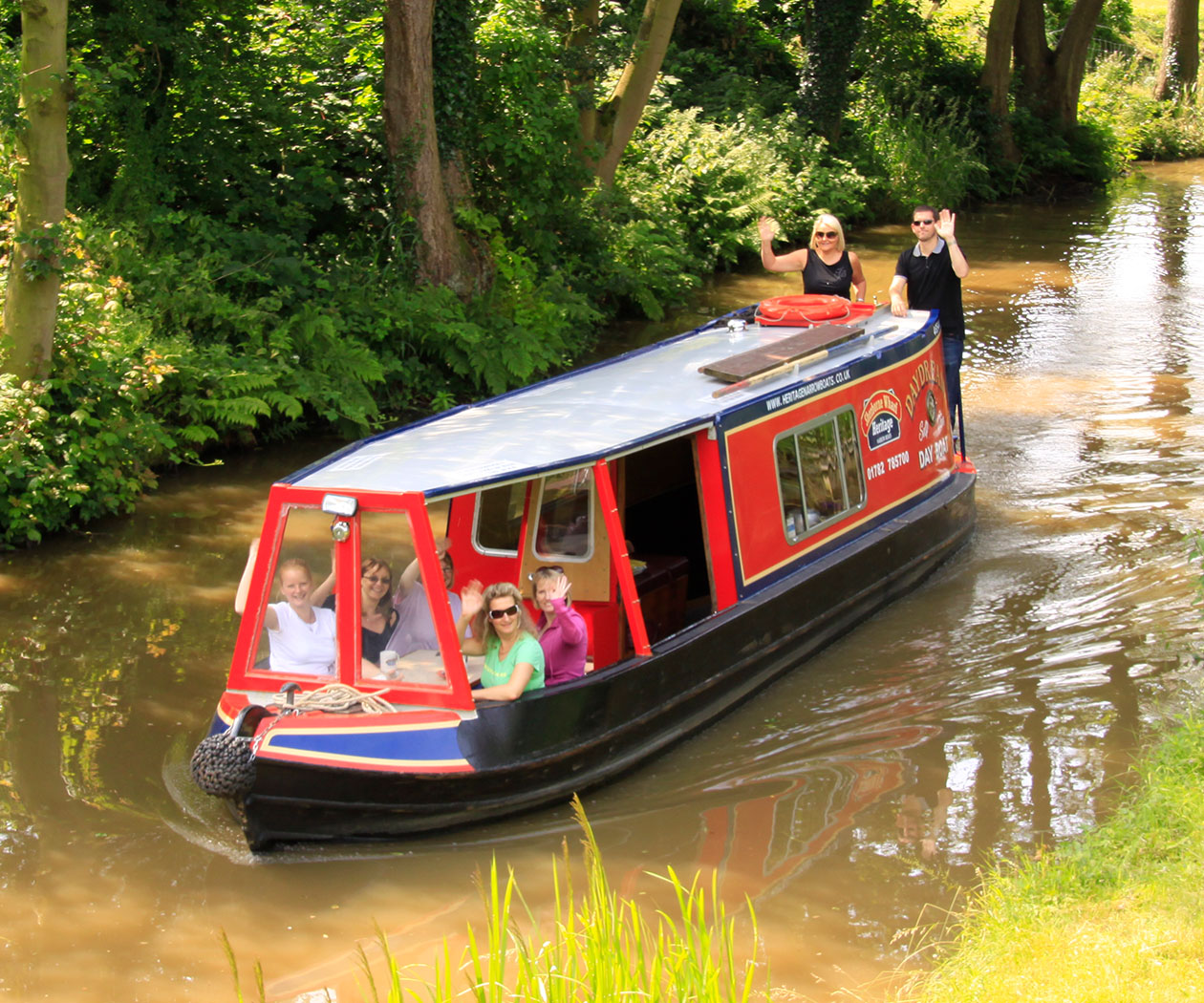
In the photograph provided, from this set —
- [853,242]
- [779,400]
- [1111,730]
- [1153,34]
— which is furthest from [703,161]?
[1153,34]

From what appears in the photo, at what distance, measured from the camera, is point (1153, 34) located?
1503 inches

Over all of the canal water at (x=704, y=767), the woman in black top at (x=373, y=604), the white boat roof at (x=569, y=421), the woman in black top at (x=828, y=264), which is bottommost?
the canal water at (x=704, y=767)

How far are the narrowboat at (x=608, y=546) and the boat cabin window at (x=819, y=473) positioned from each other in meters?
0.02

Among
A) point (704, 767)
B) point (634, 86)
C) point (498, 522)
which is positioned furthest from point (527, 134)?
point (704, 767)

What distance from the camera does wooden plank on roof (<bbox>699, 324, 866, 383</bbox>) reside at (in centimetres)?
816

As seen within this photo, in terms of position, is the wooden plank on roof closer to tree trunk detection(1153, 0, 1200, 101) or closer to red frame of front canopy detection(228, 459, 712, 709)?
red frame of front canopy detection(228, 459, 712, 709)

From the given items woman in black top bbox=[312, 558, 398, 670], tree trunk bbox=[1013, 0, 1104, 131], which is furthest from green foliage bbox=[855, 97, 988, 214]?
woman in black top bbox=[312, 558, 398, 670]

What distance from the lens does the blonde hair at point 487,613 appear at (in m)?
6.34

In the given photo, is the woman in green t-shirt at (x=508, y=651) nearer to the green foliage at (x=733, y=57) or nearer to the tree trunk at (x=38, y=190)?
the tree trunk at (x=38, y=190)

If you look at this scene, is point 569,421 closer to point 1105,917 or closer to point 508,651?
point 508,651

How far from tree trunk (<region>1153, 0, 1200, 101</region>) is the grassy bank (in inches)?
1200

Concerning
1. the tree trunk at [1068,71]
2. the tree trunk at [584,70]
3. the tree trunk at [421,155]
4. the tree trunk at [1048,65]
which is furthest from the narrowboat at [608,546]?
the tree trunk at [1068,71]

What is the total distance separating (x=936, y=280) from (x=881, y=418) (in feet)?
6.07

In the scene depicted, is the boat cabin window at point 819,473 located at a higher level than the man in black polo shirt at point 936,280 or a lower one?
lower
